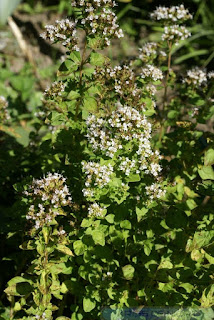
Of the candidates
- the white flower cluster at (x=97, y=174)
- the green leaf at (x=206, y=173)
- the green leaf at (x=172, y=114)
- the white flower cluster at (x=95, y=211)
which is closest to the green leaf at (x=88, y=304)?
the white flower cluster at (x=95, y=211)

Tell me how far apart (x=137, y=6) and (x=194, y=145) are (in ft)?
12.9

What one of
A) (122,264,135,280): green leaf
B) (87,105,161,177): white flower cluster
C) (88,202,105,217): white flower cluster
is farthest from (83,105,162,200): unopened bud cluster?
(122,264,135,280): green leaf

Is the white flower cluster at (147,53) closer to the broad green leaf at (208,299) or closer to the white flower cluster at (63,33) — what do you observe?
the white flower cluster at (63,33)

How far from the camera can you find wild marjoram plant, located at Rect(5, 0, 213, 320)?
7.00ft

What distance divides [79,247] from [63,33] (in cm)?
113

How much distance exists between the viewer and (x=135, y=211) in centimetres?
241

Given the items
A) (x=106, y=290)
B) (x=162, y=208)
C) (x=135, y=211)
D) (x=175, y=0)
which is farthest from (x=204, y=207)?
(x=175, y=0)

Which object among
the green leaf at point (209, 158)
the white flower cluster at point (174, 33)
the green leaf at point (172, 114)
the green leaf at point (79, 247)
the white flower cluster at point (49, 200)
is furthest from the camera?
the green leaf at point (172, 114)

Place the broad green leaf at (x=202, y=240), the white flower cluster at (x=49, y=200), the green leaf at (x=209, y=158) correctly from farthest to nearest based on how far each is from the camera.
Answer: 1. the green leaf at (x=209, y=158)
2. the broad green leaf at (x=202, y=240)
3. the white flower cluster at (x=49, y=200)

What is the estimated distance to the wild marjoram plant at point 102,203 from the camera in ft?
7.00

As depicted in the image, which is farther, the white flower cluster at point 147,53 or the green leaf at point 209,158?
the white flower cluster at point 147,53

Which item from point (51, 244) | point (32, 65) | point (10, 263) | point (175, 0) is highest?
point (175, 0)

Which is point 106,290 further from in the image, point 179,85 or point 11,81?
point 11,81

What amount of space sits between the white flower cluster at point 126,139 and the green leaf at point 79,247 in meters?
0.46
